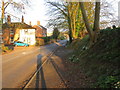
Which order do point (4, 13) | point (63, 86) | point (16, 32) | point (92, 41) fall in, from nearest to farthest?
point (63, 86) < point (92, 41) < point (4, 13) < point (16, 32)

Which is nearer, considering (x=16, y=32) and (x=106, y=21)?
(x=106, y=21)

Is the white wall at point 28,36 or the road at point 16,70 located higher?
the white wall at point 28,36

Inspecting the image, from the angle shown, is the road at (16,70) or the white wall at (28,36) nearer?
the road at (16,70)

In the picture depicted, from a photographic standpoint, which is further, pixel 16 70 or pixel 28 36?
pixel 28 36

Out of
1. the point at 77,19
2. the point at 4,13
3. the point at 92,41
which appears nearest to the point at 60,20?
the point at 77,19

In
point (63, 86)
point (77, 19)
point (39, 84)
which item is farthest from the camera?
point (77, 19)

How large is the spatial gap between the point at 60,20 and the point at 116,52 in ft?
79.4

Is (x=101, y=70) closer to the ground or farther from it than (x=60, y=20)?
closer to the ground

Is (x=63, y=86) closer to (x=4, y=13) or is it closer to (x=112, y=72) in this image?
(x=112, y=72)

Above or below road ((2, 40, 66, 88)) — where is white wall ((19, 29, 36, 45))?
above

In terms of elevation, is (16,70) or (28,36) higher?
(28,36)

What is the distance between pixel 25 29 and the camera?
1772 inches

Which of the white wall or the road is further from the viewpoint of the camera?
the white wall

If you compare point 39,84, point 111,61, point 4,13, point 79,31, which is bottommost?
point 39,84
